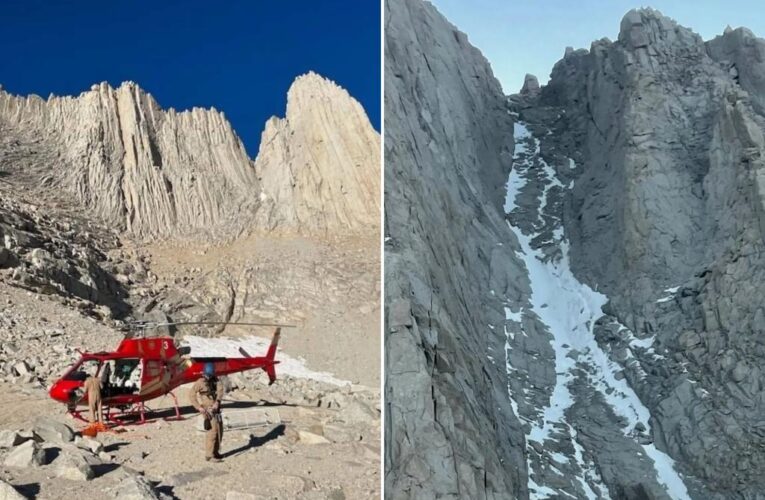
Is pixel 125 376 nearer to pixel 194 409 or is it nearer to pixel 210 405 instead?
pixel 194 409

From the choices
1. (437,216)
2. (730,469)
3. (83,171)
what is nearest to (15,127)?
(83,171)

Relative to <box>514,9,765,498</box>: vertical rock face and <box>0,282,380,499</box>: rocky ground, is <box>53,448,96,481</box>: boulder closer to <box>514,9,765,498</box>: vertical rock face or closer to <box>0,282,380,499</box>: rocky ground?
<box>0,282,380,499</box>: rocky ground

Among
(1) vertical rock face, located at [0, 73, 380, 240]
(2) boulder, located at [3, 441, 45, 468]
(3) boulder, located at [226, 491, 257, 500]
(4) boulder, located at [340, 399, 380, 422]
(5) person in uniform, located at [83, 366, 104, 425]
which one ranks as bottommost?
(3) boulder, located at [226, 491, 257, 500]

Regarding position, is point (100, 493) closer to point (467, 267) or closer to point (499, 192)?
point (467, 267)

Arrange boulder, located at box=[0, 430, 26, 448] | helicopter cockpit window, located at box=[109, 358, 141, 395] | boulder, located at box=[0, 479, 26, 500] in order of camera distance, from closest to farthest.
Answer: boulder, located at box=[0, 479, 26, 500] → boulder, located at box=[0, 430, 26, 448] → helicopter cockpit window, located at box=[109, 358, 141, 395]

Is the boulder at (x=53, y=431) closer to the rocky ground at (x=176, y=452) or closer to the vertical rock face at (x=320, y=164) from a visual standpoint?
the rocky ground at (x=176, y=452)

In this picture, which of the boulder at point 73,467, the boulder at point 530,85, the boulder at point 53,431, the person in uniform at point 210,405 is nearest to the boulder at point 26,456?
the boulder at point 73,467

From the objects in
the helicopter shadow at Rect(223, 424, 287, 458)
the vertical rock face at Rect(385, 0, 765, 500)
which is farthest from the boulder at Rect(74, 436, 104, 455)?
the vertical rock face at Rect(385, 0, 765, 500)
